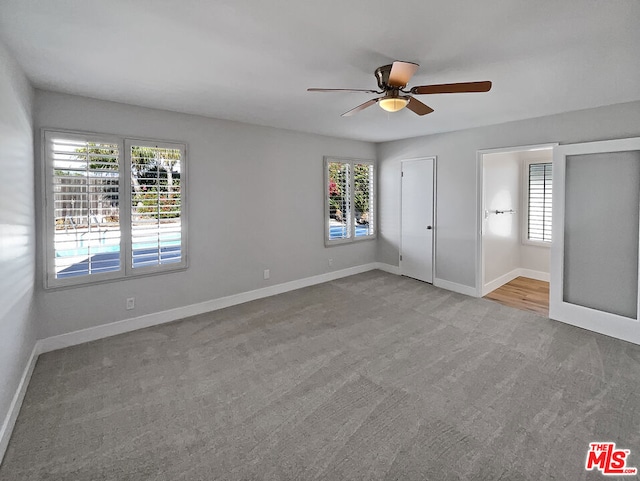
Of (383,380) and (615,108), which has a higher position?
(615,108)

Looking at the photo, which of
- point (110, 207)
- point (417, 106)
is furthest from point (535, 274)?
point (110, 207)

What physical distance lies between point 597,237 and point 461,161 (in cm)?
195

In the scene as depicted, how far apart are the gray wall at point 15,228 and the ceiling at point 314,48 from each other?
0.92 feet

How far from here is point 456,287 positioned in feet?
16.3

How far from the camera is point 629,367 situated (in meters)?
2.79

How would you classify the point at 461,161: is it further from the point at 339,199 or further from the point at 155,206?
the point at 155,206

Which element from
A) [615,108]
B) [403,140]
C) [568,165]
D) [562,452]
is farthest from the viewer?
[403,140]

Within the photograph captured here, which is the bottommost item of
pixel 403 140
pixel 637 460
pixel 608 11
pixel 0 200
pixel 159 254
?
pixel 637 460

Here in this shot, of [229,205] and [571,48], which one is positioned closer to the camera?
[571,48]

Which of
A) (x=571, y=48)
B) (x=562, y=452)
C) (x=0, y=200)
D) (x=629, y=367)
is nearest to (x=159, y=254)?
(x=0, y=200)

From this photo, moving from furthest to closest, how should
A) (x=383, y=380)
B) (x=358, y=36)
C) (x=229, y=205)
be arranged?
(x=229, y=205)
(x=383, y=380)
(x=358, y=36)

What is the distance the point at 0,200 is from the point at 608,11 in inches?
144

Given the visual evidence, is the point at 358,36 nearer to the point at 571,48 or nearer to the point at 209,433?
the point at 571,48

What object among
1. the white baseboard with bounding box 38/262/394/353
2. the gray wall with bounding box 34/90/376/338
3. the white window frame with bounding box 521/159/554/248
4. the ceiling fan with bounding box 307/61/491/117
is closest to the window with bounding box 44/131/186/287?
the gray wall with bounding box 34/90/376/338
